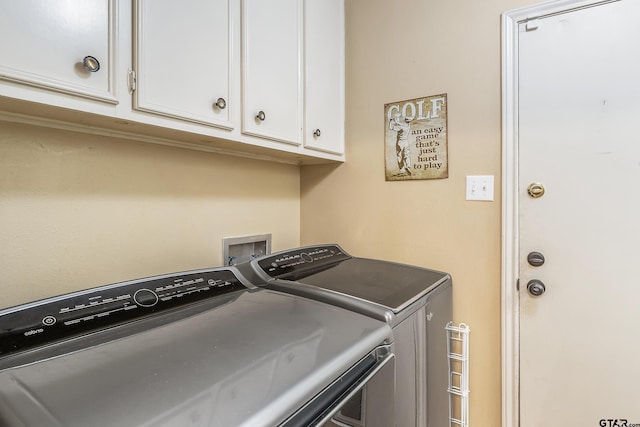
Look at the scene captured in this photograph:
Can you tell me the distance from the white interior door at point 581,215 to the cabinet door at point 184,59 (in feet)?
3.97

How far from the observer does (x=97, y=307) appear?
85 centimetres

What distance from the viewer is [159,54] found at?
926mm

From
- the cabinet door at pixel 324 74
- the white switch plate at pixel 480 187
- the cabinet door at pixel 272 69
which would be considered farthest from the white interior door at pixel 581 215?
the cabinet door at pixel 272 69

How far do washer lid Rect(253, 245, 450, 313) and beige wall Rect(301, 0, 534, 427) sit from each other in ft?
0.55

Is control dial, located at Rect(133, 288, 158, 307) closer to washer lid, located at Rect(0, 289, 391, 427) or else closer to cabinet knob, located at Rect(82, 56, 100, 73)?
washer lid, located at Rect(0, 289, 391, 427)

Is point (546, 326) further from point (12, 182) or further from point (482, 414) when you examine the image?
point (12, 182)

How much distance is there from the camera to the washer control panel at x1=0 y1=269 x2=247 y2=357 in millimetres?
728

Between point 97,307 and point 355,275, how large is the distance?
89cm

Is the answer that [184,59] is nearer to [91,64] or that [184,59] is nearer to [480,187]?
[91,64]

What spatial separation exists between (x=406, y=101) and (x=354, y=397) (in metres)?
1.37

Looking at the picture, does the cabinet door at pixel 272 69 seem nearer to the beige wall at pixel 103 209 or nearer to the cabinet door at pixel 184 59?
the cabinet door at pixel 184 59

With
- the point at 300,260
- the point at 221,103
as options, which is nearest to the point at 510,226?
the point at 300,260

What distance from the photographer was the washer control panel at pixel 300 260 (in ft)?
4.42

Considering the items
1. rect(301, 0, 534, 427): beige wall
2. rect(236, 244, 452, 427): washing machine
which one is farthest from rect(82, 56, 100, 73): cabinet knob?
rect(301, 0, 534, 427): beige wall
